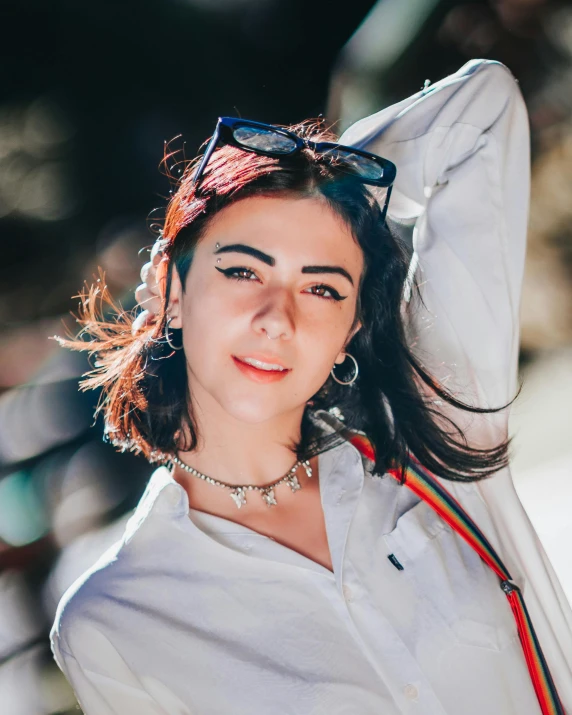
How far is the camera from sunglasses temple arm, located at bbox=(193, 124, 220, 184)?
53.8 inches

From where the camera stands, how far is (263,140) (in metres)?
1.39

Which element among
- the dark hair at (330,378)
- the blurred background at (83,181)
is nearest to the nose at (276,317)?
the dark hair at (330,378)

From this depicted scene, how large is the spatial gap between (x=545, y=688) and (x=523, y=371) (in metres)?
2.41

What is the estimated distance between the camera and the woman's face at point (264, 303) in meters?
1.32

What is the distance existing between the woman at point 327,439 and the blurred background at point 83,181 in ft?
1.86

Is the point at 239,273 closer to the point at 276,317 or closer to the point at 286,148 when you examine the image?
the point at 276,317

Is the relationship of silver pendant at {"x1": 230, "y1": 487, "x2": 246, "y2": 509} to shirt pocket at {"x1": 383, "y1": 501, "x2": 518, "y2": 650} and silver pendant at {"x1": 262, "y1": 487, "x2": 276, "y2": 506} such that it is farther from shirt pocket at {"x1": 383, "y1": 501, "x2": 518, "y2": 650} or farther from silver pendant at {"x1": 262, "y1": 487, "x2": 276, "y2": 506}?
shirt pocket at {"x1": 383, "y1": 501, "x2": 518, "y2": 650}

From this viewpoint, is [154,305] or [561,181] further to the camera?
[561,181]

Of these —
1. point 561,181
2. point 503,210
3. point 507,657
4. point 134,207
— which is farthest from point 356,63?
point 507,657

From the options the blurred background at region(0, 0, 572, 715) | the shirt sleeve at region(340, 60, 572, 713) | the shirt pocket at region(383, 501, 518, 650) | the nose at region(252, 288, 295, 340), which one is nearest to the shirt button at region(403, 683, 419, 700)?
the shirt pocket at region(383, 501, 518, 650)

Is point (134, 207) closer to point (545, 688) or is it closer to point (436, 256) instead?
point (436, 256)

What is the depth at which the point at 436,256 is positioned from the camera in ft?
5.08

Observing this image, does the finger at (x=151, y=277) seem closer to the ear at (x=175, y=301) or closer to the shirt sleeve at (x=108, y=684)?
the ear at (x=175, y=301)

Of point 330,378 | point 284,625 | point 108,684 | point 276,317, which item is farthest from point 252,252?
point 108,684
